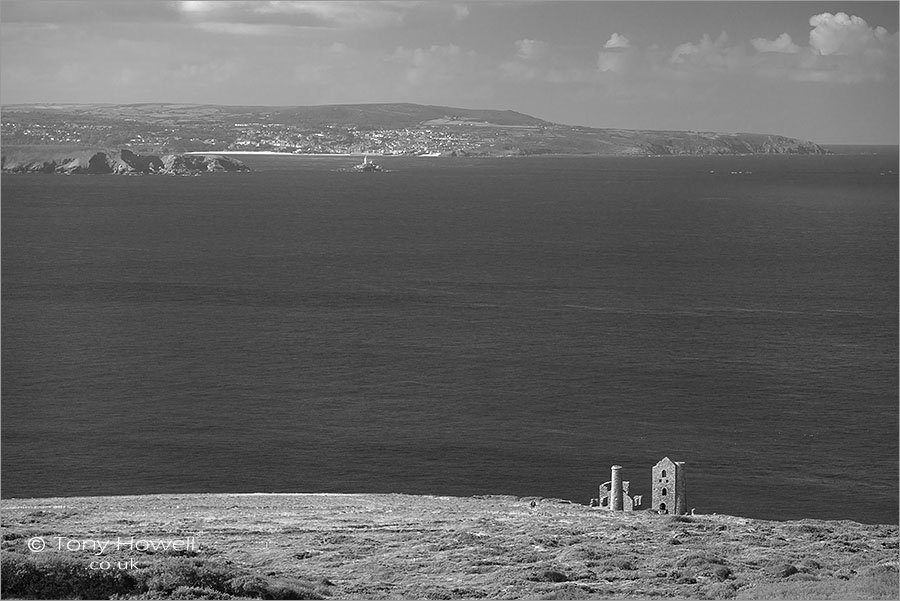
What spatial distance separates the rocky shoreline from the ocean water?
12.3 m

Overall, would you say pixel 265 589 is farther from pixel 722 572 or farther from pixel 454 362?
pixel 454 362

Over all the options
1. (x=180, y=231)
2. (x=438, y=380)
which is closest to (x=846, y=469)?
(x=438, y=380)

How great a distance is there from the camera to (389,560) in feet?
100

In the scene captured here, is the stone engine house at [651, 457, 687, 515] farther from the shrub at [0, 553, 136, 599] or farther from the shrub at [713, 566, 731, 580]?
the shrub at [0, 553, 136, 599]

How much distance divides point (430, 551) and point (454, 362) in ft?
136

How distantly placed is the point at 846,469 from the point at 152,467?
31.4 meters

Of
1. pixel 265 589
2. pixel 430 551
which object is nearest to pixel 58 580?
pixel 265 589

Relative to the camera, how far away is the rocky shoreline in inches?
1034

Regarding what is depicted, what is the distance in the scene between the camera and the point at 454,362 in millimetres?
72938

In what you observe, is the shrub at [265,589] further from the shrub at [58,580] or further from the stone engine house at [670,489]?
the stone engine house at [670,489]

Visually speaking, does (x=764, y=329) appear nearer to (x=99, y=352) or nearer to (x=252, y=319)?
(x=252, y=319)

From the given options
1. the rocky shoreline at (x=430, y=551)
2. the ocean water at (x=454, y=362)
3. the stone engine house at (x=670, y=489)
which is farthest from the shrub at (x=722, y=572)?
the ocean water at (x=454, y=362)

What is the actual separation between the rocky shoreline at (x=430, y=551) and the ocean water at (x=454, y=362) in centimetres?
1235

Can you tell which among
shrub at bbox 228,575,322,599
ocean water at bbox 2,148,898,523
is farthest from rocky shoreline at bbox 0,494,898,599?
ocean water at bbox 2,148,898,523
